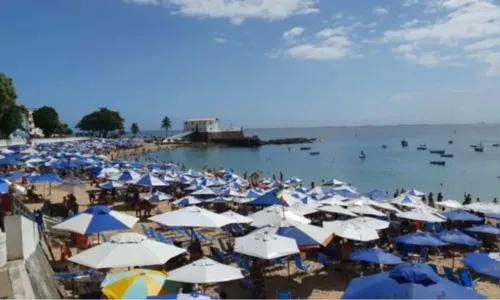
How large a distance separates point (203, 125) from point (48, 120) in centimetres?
3651

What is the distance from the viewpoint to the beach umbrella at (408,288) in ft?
16.1

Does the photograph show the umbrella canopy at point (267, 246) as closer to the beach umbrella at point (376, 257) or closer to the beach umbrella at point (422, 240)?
the beach umbrella at point (376, 257)

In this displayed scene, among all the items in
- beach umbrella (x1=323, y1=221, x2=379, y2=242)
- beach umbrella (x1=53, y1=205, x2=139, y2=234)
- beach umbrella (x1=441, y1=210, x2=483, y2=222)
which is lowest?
beach umbrella (x1=441, y1=210, x2=483, y2=222)

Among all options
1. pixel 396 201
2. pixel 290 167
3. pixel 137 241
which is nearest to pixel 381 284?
pixel 137 241

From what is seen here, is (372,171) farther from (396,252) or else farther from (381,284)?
(381,284)

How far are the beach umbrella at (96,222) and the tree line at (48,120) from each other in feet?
134

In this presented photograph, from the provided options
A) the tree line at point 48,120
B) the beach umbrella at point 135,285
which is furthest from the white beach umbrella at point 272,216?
the tree line at point 48,120

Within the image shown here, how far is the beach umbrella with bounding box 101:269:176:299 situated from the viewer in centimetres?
659

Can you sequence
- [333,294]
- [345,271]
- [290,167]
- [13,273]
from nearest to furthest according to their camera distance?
1. [13,273]
2. [333,294]
3. [345,271]
4. [290,167]

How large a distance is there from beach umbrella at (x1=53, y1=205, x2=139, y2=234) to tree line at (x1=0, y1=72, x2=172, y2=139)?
134 feet

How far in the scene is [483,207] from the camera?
16.9m

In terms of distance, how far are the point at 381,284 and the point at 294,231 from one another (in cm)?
507

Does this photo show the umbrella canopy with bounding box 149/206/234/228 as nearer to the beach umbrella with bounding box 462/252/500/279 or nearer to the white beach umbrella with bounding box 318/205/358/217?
the white beach umbrella with bounding box 318/205/358/217

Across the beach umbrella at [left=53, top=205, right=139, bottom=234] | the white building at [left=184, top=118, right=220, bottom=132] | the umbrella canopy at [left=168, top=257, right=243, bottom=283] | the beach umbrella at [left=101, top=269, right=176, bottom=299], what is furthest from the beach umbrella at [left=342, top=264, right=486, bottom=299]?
the white building at [left=184, top=118, right=220, bottom=132]
